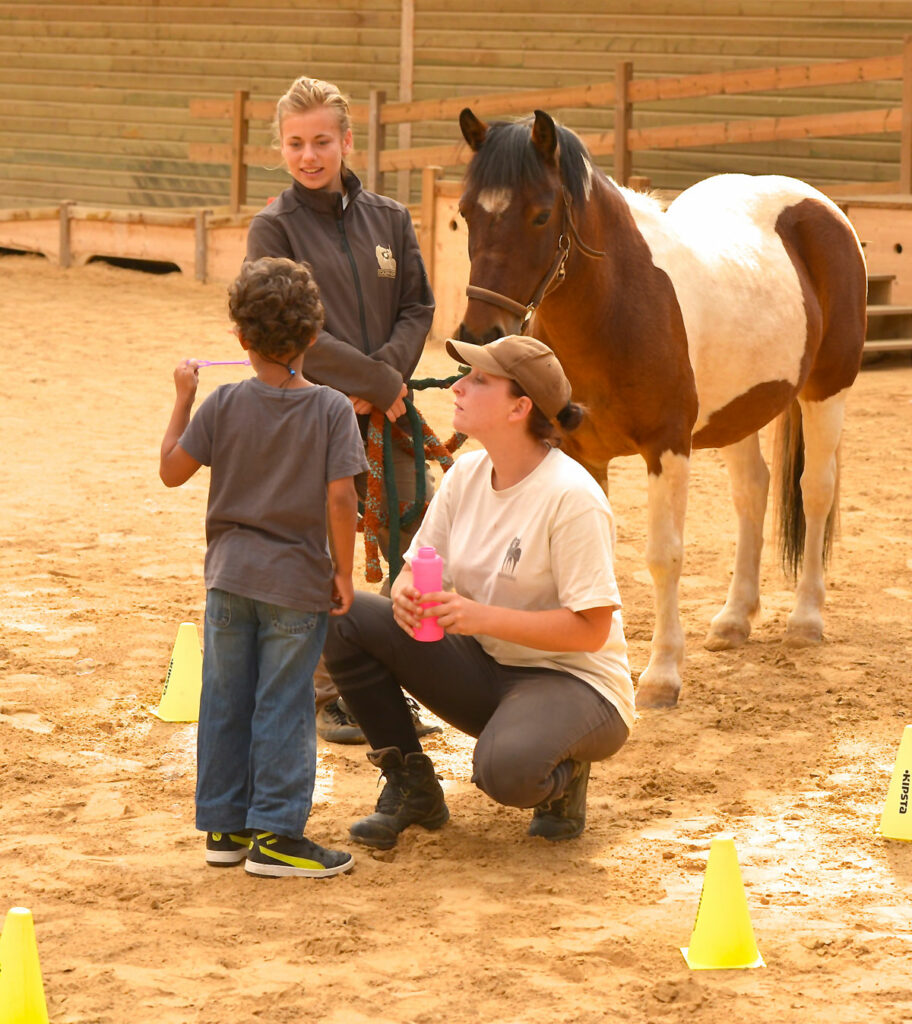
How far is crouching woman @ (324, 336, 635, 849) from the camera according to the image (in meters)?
3.40

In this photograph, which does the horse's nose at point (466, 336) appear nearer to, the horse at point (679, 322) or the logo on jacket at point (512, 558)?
the horse at point (679, 322)

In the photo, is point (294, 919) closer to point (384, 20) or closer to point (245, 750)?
point (245, 750)

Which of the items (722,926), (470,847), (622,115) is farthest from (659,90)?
(722,926)

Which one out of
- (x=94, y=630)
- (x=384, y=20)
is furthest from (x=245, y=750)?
(x=384, y=20)

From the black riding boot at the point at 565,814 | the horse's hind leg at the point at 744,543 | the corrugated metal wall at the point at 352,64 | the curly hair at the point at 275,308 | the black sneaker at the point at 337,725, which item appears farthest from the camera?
the corrugated metal wall at the point at 352,64

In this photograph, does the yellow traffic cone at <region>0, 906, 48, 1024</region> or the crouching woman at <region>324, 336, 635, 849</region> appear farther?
the crouching woman at <region>324, 336, 635, 849</region>

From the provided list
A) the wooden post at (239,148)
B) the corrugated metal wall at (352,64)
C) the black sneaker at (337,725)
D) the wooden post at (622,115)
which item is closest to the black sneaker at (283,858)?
the black sneaker at (337,725)

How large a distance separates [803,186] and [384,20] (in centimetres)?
1134

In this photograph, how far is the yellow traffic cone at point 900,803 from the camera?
3656mm

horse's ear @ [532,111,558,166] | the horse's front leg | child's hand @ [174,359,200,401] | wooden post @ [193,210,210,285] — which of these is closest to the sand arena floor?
the horse's front leg

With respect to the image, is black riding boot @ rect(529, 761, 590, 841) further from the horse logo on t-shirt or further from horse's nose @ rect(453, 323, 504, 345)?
horse's nose @ rect(453, 323, 504, 345)

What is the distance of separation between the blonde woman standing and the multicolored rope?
0.08 metres

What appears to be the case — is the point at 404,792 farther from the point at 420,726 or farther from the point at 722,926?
the point at 722,926

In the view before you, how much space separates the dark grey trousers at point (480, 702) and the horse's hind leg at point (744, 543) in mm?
2140
